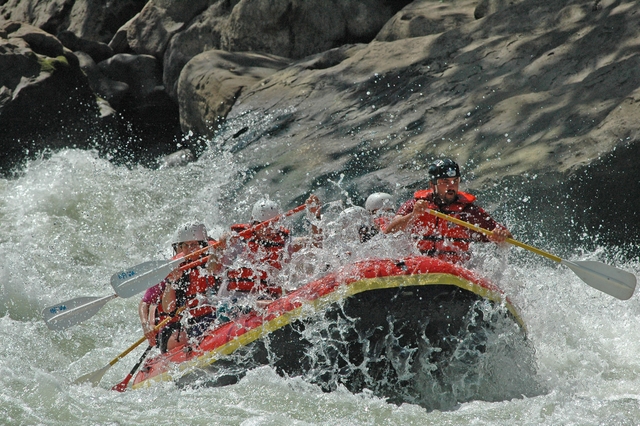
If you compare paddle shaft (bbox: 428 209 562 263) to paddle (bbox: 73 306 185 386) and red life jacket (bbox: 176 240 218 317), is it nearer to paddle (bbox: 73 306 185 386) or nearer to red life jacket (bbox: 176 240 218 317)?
red life jacket (bbox: 176 240 218 317)

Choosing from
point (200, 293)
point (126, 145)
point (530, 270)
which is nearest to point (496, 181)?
point (530, 270)

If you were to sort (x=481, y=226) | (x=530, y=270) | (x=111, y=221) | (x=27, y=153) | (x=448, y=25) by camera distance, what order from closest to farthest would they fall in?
(x=481, y=226)
(x=530, y=270)
(x=111, y=221)
(x=448, y=25)
(x=27, y=153)

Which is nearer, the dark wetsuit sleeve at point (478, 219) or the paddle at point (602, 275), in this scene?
the paddle at point (602, 275)

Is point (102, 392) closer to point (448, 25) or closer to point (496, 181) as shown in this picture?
point (496, 181)

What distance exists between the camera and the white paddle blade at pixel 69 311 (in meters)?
5.81

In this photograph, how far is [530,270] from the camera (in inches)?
286

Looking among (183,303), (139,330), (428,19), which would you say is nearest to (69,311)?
(183,303)

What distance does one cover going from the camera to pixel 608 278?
534cm

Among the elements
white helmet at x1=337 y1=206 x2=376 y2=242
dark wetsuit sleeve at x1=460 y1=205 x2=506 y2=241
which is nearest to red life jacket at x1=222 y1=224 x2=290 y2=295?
white helmet at x1=337 y1=206 x2=376 y2=242

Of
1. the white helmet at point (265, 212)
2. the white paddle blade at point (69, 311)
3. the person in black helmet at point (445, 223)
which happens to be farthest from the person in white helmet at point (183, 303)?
the person in black helmet at point (445, 223)

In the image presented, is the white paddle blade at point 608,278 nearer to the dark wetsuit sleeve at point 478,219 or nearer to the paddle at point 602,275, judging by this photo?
the paddle at point 602,275

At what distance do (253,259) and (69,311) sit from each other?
4.77 ft

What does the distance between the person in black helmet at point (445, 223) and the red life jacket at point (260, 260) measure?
1032mm

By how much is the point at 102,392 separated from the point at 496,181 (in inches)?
165
